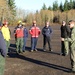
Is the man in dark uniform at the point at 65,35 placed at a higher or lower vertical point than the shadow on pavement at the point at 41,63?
higher

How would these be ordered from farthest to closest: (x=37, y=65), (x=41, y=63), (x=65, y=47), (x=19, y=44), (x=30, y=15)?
(x=30, y=15) → (x=19, y=44) → (x=65, y=47) → (x=41, y=63) → (x=37, y=65)

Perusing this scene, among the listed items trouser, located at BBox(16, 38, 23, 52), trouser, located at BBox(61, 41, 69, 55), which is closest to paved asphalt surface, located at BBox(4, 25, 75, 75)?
trouser, located at BBox(61, 41, 69, 55)

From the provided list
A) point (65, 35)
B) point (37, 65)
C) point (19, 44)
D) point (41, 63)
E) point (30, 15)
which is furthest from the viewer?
point (30, 15)

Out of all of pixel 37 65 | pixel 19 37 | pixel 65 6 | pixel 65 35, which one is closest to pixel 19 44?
pixel 19 37

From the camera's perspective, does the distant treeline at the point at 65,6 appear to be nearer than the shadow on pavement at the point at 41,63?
No

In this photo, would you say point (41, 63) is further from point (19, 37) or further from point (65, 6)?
point (65, 6)

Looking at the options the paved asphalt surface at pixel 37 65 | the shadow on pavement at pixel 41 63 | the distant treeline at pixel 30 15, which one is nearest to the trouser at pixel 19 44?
the paved asphalt surface at pixel 37 65

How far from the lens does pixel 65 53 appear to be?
14812 millimetres

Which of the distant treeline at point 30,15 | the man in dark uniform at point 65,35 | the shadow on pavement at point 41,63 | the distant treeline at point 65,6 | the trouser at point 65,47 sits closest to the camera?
the shadow on pavement at point 41,63

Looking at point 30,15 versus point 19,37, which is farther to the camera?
point 30,15

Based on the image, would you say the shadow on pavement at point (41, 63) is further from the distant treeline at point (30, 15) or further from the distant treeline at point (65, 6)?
the distant treeline at point (65, 6)

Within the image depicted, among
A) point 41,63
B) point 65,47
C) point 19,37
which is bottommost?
point 41,63

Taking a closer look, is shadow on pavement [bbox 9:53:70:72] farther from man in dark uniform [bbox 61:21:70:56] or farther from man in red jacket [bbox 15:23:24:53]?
man in dark uniform [bbox 61:21:70:56]

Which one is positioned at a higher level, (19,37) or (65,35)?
(65,35)
